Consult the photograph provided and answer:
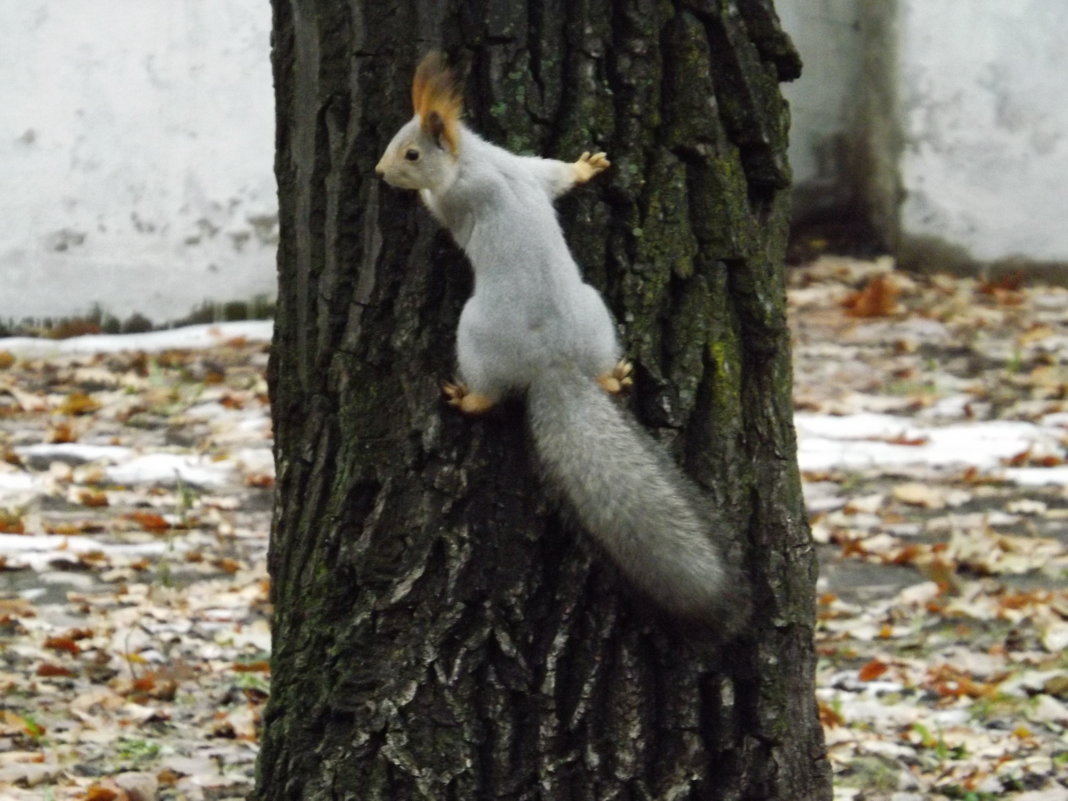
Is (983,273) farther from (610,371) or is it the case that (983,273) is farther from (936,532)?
(610,371)

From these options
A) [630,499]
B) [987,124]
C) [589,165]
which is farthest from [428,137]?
[987,124]

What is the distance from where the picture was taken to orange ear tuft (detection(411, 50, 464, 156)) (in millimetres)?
2139

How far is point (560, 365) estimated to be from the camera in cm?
221

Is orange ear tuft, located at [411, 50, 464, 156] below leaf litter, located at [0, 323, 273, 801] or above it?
above

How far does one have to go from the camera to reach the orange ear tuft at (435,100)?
2.14 metres

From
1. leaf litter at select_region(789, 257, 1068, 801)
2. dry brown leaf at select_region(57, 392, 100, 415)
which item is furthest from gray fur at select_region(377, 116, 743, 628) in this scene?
dry brown leaf at select_region(57, 392, 100, 415)

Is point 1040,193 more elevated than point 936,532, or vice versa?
point 1040,193

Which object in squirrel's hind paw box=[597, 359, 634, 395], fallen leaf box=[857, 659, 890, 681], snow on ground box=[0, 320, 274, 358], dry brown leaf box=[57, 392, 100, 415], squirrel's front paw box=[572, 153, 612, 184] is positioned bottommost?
fallen leaf box=[857, 659, 890, 681]

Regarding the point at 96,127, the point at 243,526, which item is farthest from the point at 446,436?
the point at 96,127

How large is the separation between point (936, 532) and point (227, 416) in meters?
2.76

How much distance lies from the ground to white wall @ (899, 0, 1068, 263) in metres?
0.33

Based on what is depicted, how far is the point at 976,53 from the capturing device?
24.6 ft

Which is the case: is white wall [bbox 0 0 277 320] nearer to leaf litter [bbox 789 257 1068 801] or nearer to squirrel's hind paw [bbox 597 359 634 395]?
leaf litter [bbox 789 257 1068 801]

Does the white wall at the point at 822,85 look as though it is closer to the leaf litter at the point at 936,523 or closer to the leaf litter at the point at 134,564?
the leaf litter at the point at 936,523
